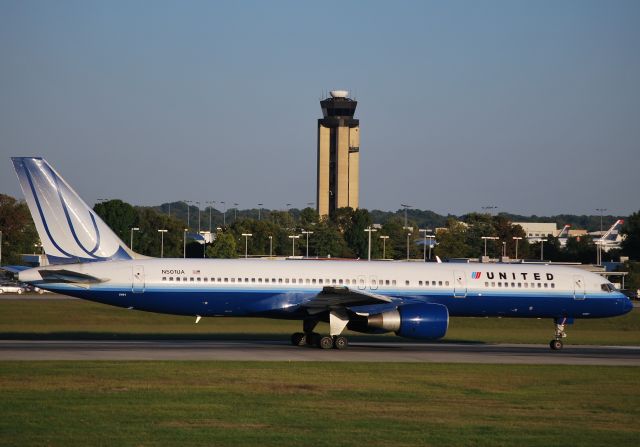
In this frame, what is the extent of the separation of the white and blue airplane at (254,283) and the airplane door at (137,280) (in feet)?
0.11

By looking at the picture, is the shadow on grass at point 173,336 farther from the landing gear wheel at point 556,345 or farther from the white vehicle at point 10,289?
the white vehicle at point 10,289

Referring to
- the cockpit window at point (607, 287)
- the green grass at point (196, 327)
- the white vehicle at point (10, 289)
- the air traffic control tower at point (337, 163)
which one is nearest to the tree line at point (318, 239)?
the air traffic control tower at point (337, 163)

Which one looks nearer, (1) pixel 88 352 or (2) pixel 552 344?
(1) pixel 88 352

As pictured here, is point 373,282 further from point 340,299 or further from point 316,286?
point 316,286

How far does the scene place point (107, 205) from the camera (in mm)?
140000

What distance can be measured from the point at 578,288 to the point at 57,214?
19645 mm

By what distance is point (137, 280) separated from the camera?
1374 inches

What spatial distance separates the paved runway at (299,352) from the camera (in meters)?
30.4

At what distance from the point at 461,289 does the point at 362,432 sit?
20407 mm

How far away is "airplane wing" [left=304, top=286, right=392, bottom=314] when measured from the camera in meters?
34.6

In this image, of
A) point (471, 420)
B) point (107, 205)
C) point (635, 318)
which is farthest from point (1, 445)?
point (107, 205)

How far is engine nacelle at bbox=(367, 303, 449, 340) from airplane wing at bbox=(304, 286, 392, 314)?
712 millimetres

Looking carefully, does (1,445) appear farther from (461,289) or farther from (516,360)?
(461,289)

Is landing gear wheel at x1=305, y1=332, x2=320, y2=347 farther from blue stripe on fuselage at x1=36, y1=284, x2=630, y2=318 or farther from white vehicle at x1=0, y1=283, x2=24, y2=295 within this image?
white vehicle at x1=0, y1=283, x2=24, y2=295
